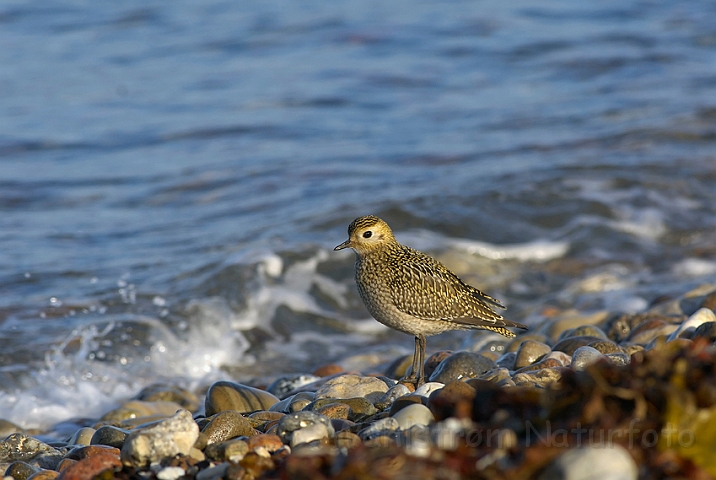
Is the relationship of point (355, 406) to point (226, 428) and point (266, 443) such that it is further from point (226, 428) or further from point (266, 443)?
point (266, 443)

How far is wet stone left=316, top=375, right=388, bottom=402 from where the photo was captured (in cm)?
508

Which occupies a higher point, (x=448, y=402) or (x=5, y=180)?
(x=448, y=402)

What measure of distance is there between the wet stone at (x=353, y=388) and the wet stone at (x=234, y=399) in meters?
0.54

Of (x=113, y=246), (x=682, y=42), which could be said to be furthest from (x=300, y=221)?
(x=682, y=42)

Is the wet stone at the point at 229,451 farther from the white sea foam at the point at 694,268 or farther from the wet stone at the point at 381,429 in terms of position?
the white sea foam at the point at 694,268

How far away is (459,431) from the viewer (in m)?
3.12

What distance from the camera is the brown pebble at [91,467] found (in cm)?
373

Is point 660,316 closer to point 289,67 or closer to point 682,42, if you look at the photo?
point 289,67

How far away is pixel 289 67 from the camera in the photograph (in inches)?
687

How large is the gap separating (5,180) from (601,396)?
434 inches

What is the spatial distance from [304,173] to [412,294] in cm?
709

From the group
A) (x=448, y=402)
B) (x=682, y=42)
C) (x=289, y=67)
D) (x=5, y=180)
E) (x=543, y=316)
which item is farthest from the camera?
(x=682, y=42)

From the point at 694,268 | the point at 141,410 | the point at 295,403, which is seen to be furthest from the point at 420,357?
the point at 694,268

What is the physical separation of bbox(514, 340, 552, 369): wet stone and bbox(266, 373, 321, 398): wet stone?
61.2 inches
